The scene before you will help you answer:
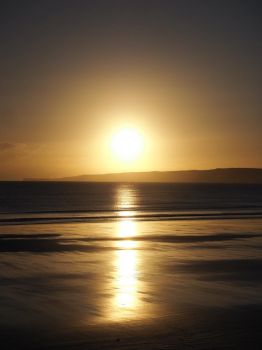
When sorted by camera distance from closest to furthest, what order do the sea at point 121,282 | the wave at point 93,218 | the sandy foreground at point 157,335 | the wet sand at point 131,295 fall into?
the sandy foreground at point 157,335 < the wet sand at point 131,295 < the sea at point 121,282 < the wave at point 93,218

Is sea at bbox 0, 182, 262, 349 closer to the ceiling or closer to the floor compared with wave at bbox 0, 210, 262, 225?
closer to the ceiling

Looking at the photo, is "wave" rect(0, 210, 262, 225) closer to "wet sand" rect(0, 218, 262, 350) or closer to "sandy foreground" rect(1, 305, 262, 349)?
"wet sand" rect(0, 218, 262, 350)

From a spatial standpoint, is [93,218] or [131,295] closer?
[131,295]

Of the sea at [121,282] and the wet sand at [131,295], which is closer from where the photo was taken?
the wet sand at [131,295]

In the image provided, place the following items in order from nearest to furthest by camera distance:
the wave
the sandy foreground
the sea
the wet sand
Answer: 1. the sandy foreground
2. the wet sand
3. the sea
4. the wave

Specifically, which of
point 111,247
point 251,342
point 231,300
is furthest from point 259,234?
point 251,342

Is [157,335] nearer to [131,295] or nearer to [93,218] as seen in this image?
[131,295]

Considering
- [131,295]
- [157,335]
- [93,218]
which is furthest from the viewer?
[93,218]

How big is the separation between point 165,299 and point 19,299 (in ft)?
14.0

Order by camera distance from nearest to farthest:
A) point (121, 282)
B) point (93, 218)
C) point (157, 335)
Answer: point (157, 335) → point (121, 282) → point (93, 218)

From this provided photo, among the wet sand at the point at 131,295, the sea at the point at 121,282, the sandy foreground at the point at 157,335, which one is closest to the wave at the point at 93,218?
the sea at the point at 121,282

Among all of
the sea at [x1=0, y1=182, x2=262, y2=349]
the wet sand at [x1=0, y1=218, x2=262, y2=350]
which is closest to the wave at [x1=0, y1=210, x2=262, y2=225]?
the sea at [x1=0, y1=182, x2=262, y2=349]

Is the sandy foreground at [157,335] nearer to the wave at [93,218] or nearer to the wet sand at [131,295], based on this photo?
the wet sand at [131,295]

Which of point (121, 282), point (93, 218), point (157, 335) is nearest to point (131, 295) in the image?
point (121, 282)
